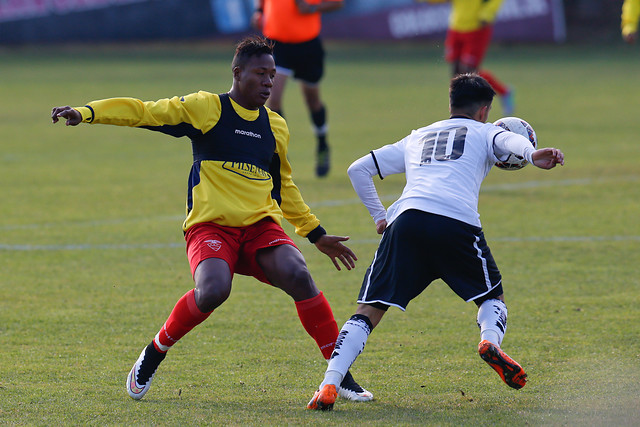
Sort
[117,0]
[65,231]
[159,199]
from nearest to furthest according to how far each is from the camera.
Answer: [65,231] < [159,199] < [117,0]

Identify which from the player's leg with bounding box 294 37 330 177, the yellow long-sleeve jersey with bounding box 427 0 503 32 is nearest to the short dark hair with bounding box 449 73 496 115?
the player's leg with bounding box 294 37 330 177

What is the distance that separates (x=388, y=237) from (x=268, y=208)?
609 millimetres

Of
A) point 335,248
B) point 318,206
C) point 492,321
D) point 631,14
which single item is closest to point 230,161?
point 335,248

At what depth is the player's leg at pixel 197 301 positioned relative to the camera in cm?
402

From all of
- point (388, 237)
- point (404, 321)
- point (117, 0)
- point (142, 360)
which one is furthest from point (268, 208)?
point (117, 0)

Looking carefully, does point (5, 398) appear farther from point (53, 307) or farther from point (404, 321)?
point (404, 321)

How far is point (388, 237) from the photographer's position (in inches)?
163

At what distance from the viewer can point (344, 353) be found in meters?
3.96

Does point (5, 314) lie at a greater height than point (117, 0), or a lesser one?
greater

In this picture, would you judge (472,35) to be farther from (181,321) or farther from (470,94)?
(181,321)

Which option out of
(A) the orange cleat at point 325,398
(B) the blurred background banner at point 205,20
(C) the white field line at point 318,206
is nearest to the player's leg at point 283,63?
(C) the white field line at point 318,206

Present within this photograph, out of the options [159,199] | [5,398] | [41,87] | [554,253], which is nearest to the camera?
[5,398]

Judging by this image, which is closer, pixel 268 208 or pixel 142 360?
pixel 142 360

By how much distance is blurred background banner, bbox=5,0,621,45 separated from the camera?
25328 millimetres
